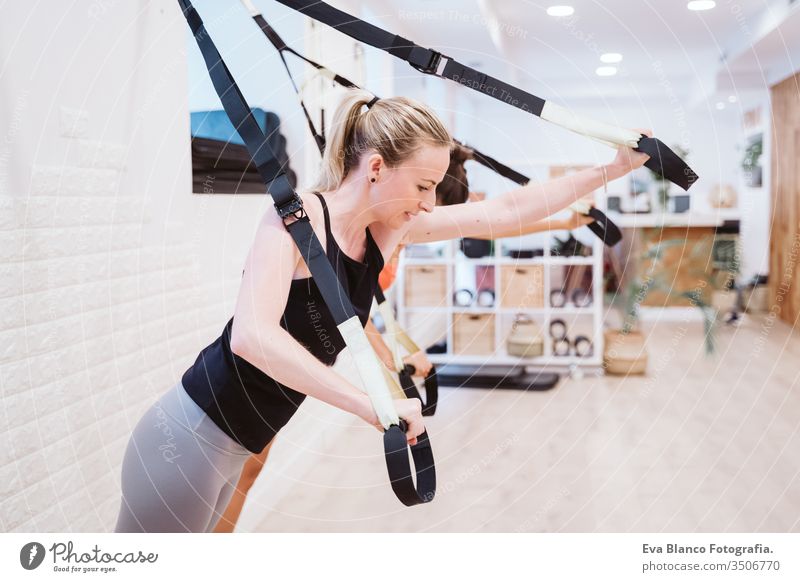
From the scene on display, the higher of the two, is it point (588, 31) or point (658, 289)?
point (588, 31)

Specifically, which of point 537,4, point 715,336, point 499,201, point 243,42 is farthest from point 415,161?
point 715,336

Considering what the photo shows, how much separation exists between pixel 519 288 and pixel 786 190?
2559mm

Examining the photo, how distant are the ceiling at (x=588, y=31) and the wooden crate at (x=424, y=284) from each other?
1.01 metres

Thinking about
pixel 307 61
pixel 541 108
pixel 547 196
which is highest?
pixel 307 61

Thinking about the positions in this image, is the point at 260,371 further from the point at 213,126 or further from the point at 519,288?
the point at 519,288

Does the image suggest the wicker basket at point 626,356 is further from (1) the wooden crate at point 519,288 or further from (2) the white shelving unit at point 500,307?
(1) the wooden crate at point 519,288

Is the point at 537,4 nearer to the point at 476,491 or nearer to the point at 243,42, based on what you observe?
the point at 243,42

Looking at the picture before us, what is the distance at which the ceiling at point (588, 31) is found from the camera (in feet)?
7.47

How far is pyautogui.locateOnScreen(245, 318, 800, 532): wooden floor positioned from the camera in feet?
7.18

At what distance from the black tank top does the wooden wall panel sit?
4.39 meters

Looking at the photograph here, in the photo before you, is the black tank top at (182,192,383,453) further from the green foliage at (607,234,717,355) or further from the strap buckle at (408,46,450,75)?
the green foliage at (607,234,717,355)

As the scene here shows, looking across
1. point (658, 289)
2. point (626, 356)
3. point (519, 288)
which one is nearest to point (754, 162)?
point (658, 289)

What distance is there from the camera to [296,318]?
3.71 feet

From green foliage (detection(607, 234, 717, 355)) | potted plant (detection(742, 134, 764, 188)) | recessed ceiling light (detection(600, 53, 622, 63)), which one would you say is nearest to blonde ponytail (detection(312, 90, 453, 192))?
green foliage (detection(607, 234, 717, 355))
